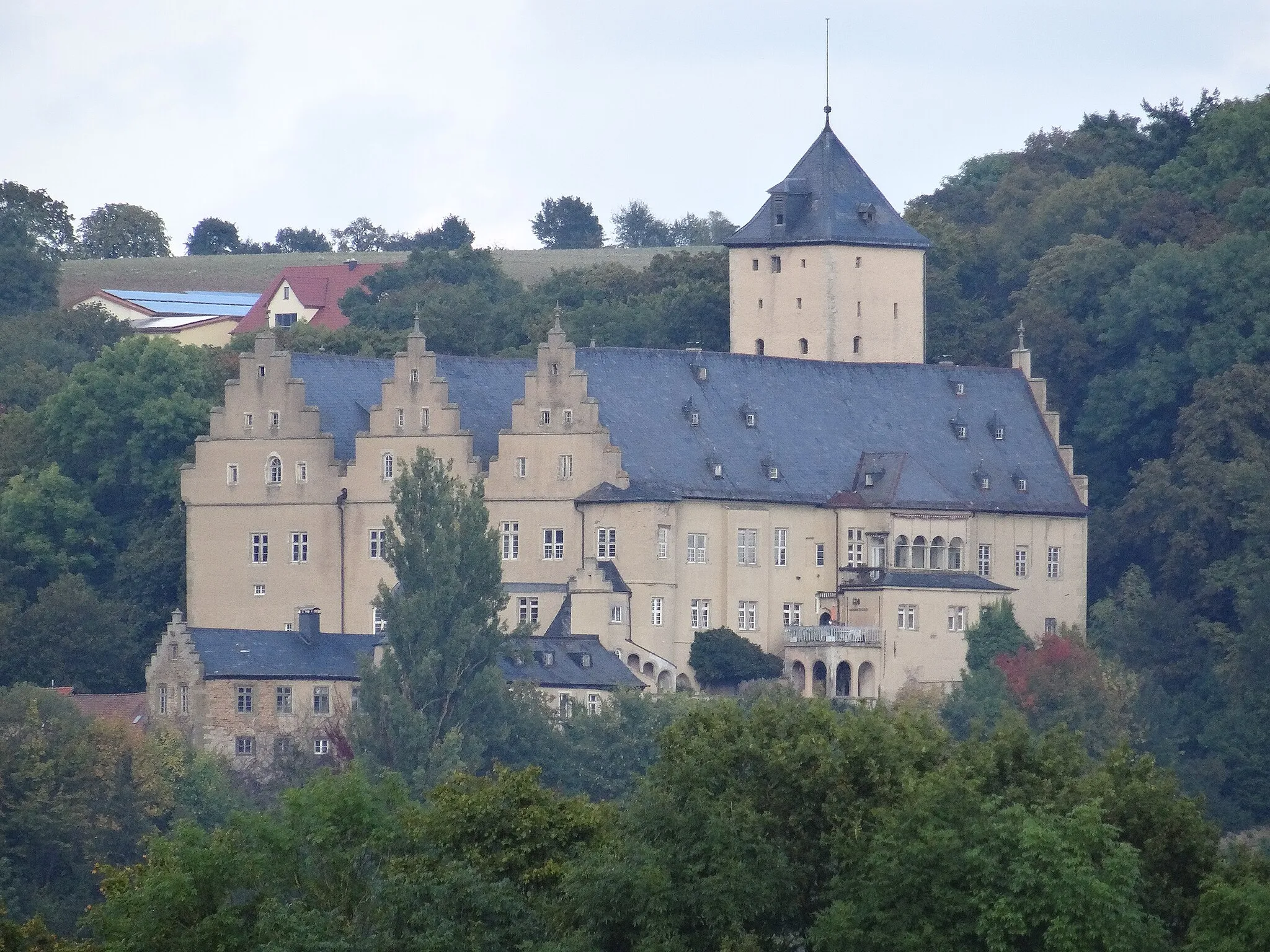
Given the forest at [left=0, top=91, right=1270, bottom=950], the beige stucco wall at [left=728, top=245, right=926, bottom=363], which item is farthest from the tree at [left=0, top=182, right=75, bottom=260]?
the beige stucco wall at [left=728, top=245, right=926, bottom=363]

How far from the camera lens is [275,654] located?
11181 cm

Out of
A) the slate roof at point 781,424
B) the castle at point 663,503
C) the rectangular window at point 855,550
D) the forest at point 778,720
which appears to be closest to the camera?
the forest at point 778,720

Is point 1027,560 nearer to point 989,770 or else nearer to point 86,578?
point 86,578

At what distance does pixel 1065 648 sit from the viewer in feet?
382

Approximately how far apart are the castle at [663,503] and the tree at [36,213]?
4246 centimetres

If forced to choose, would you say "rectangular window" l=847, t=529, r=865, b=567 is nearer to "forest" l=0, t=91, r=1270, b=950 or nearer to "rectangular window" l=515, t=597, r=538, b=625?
"forest" l=0, t=91, r=1270, b=950

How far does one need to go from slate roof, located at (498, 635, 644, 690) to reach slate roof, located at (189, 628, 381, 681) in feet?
12.6

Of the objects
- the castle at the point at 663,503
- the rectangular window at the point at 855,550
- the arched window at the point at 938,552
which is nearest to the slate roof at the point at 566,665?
the castle at the point at 663,503

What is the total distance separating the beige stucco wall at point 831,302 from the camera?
12612 centimetres

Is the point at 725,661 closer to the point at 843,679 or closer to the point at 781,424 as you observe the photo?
the point at 843,679

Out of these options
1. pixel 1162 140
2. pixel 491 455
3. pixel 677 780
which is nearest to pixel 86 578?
pixel 491 455

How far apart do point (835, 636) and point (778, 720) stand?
43.8m

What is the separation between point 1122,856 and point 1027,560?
55833 millimetres

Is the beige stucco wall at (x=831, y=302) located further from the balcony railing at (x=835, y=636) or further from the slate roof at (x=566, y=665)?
the slate roof at (x=566, y=665)
